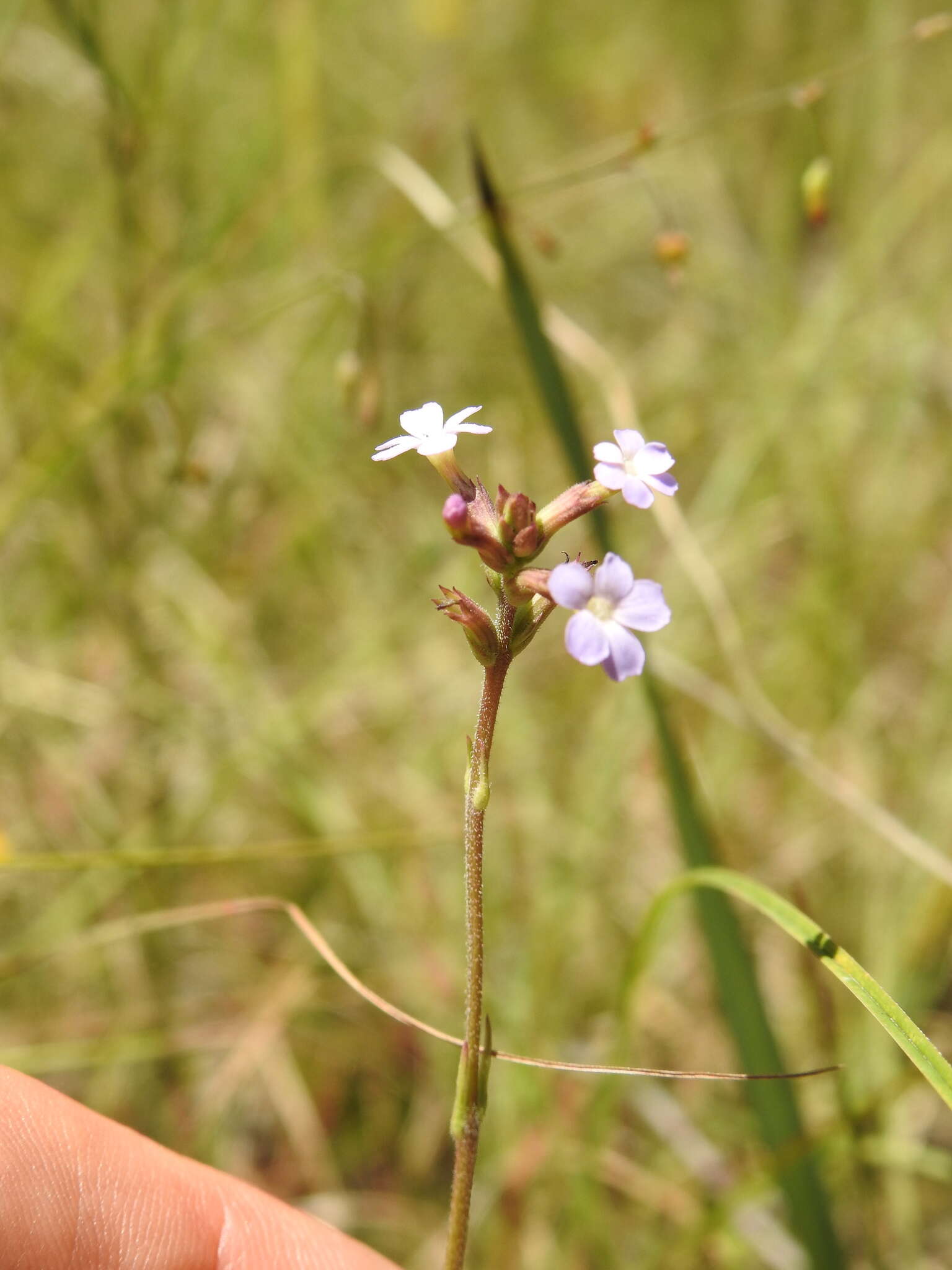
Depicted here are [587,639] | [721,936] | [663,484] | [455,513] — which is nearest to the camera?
[587,639]

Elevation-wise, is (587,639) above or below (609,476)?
below

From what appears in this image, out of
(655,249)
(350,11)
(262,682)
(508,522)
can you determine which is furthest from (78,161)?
(508,522)

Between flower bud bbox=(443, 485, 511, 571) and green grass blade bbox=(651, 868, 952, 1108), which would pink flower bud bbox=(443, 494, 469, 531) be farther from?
green grass blade bbox=(651, 868, 952, 1108)

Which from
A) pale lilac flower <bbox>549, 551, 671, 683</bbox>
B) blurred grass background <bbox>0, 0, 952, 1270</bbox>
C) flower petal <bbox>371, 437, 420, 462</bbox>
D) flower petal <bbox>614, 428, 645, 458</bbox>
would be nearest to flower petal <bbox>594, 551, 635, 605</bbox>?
pale lilac flower <bbox>549, 551, 671, 683</bbox>

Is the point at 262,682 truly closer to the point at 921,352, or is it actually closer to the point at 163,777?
the point at 163,777

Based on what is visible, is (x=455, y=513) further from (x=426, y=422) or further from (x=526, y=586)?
(x=426, y=422)

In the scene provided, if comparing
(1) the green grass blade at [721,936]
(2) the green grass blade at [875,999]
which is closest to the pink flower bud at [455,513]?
(2) the green grass blade at [875,999]

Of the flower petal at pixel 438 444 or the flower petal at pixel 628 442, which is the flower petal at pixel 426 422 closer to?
the flower petal at pixel 438 444

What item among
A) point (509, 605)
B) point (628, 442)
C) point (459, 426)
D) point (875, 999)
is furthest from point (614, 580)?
point (875, 999)
